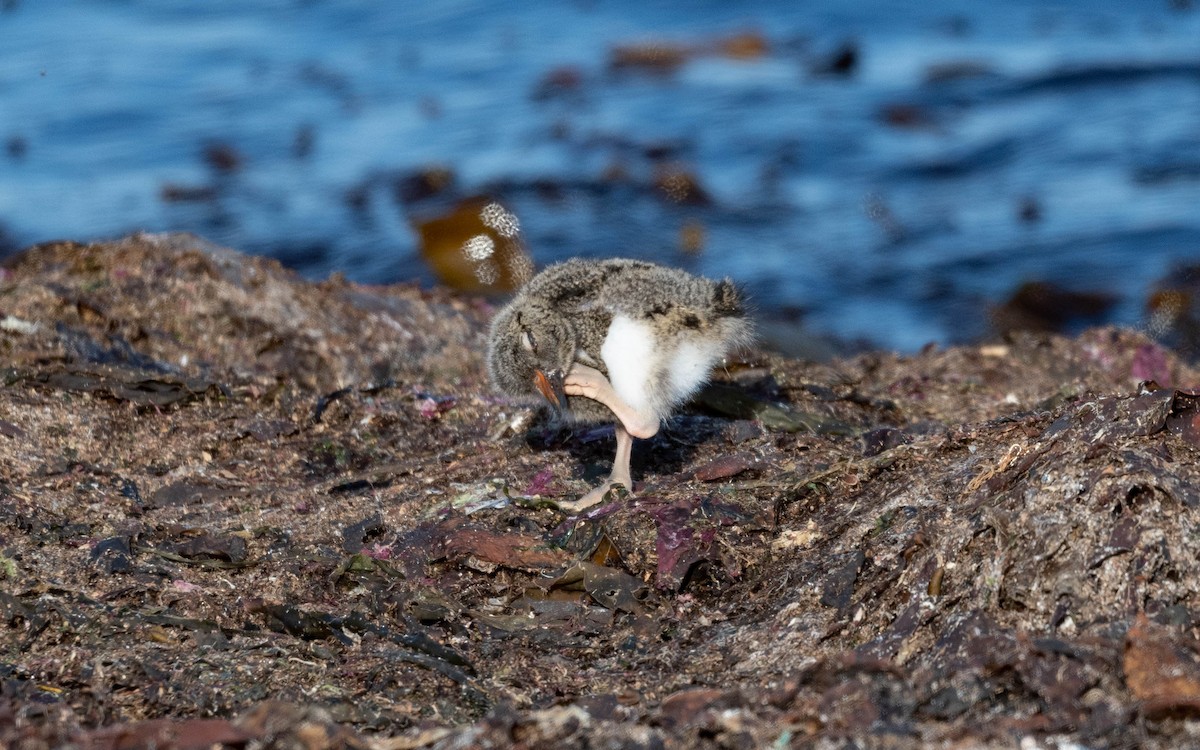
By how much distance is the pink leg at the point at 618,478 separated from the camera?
4730 millimetres

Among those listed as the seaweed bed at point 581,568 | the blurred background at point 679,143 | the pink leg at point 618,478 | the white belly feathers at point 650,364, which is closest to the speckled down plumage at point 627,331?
the white belly feathers at point 650,364

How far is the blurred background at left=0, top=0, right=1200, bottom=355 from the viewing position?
12.9m

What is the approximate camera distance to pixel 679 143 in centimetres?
1616

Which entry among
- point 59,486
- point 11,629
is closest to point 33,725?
point 11,629

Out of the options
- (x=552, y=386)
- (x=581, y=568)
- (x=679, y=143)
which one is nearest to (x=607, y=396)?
(x=552, y=386)

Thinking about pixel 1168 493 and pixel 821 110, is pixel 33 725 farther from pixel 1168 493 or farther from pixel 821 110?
pixel 821 110

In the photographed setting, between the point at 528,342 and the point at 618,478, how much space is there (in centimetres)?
61

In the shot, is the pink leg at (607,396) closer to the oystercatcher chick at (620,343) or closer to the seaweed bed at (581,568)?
the oystercatcher chick at (620,343)

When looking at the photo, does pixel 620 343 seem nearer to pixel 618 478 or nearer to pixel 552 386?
pixel 552 386

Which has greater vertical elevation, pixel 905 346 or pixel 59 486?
pixel 59 486

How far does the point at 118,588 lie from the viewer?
4.22 meters

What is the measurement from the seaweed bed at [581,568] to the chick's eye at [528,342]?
53cm

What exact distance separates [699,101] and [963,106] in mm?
3485

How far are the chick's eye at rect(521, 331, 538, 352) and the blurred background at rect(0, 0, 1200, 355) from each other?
5.20m
